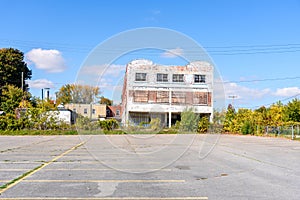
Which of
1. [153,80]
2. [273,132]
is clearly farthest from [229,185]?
[273,132]

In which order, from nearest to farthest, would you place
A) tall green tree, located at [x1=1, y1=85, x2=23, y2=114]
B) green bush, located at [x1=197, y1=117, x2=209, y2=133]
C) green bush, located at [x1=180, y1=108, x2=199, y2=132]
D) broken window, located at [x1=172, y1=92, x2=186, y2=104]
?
green bush, located at [x1=180, y1=108, x2=199, y2=132], broken window, located at [x1=172, y1=92, x2=186, y2=104], green bush, located at [x1=197, y1=117, x2=209, y2=133], tall green tree, located at [x1=1, y1=85, x2=23, y2=114]

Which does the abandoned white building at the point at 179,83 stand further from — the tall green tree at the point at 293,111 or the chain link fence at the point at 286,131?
the tall green tree at the point at 293,111

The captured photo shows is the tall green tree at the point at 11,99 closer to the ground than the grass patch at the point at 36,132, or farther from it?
farther from it

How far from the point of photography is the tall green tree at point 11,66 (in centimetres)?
6465

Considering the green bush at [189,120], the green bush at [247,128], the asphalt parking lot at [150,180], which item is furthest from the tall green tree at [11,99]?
the asphalt parking lot at [150,180]

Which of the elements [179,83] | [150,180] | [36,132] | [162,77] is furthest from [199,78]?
[36,132]

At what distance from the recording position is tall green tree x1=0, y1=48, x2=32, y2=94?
64.7 meters

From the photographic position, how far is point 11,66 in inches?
2559

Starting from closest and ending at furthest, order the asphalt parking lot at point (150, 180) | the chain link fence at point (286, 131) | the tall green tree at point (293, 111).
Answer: the asphalt parking lot at point (150, 180), the chain link fence at point (286, 131), the tall green tree at point (293, 111)

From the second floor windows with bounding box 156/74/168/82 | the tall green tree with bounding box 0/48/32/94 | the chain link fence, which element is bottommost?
the chain link fence

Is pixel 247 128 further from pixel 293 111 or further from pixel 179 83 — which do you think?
pixel 179 83

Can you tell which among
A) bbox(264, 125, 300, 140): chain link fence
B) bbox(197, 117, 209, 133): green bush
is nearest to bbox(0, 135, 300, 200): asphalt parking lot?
bbox(197, 117, 209, 133): green bush

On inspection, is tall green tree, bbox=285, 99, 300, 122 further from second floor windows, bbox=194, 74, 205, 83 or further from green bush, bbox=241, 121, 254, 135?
second floor windows, bbox=194, 74, 205, 83

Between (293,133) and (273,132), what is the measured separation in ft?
17.1
